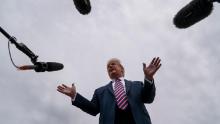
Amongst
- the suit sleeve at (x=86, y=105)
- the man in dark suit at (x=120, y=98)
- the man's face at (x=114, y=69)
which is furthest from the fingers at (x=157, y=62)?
the suit sleeve at (x=86, y=105)

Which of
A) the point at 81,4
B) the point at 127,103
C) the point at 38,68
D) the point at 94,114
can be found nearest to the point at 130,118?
the point at 127,103

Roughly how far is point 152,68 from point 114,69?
37.8 inches

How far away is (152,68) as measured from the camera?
508cm

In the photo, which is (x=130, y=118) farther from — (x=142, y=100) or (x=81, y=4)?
(x=81, y=4)

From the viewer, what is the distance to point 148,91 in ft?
17.1

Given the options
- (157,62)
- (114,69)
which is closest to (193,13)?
(157,62)

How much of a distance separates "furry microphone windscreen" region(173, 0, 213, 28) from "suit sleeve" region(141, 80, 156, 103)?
259 cm

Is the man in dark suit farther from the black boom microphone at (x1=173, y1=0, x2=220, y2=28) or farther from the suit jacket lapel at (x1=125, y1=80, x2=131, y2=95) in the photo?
the black boom microphone at (x1=173, y1=0, x2=220, y2=28)

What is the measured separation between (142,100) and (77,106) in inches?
39.4

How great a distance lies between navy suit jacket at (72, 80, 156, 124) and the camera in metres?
5.16

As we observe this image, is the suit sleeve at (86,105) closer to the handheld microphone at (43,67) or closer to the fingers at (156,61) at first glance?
the fingers at (156,61)

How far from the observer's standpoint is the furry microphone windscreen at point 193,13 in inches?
98.2

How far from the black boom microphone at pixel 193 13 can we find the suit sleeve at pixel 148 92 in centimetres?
259

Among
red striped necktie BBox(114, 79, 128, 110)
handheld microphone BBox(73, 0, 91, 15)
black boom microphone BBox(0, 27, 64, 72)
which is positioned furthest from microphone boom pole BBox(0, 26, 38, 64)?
red striped necktie BBox(114, 79, 128, 110)
